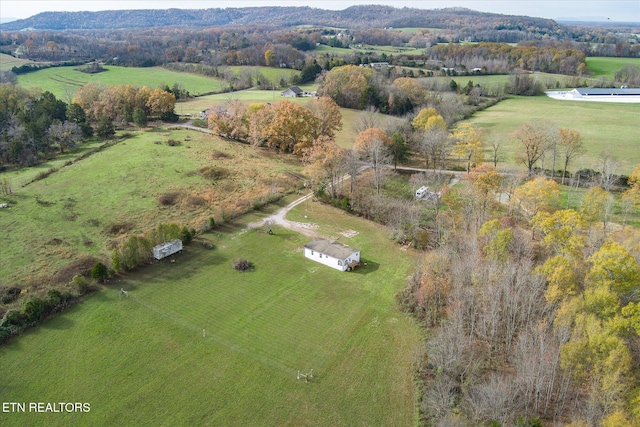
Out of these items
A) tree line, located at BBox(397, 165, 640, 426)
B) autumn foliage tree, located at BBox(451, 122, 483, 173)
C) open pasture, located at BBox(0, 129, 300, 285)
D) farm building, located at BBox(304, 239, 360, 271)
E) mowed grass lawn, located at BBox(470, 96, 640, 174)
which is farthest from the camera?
mowed grass lawn, located at BBox(470, 96, 640, 174)

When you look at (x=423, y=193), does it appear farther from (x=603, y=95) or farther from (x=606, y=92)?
(x=606, y=92)

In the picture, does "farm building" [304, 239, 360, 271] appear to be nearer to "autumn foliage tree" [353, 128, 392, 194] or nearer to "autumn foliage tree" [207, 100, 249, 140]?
"autumn foliage tree" [353, 128, 392, 194]

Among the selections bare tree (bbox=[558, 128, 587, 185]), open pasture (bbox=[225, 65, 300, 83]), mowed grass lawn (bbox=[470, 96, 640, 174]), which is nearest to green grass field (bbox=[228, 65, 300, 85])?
open pasture (bbox=[225, 65, 300, 83])

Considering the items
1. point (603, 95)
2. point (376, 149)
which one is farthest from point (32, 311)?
point (603, 95)

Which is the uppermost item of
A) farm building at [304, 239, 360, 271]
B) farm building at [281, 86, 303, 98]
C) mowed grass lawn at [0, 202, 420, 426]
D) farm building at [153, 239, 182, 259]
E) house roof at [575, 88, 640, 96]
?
farm building at [281, 86, 303, 98]

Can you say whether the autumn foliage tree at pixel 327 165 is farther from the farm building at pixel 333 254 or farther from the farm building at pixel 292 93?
the farm building at pixel 292 93

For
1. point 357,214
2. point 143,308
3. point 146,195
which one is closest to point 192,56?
point 146,195
